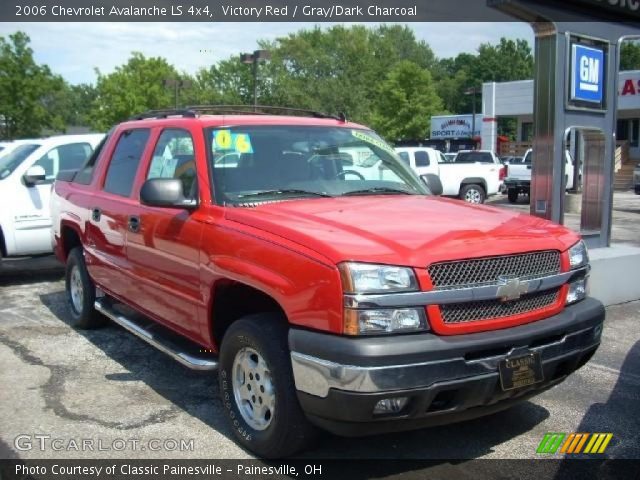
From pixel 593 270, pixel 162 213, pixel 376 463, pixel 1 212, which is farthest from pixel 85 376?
pixel 593 270

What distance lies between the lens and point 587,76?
7398 mm

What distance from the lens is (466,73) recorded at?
100 m

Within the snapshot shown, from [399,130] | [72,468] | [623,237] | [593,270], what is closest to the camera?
[72,468]

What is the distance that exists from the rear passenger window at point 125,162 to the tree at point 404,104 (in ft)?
155

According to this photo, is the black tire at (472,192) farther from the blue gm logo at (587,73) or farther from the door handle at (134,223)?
the door handle at (134,223)

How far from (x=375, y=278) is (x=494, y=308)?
68cm

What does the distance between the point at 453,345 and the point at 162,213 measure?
2.24 metres

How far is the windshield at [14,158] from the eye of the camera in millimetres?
8328

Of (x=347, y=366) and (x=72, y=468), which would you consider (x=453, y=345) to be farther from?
(x=72, y=468)

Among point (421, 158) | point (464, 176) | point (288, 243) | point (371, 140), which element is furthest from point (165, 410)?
point (464, 176)

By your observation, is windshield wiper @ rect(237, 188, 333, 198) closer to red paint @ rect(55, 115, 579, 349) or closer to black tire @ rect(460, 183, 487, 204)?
red paint @ rect(55, 115, 579, 349)

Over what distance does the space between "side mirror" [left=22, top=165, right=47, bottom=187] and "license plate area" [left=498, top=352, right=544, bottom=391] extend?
22.0ft

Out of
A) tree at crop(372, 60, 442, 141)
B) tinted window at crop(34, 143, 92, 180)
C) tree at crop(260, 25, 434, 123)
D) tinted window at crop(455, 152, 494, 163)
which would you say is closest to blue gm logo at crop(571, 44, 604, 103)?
tinted window at crop(34, 143, 92, 180)

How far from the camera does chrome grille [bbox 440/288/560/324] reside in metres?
3.20
